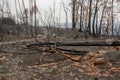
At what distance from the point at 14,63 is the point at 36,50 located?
6.22ft

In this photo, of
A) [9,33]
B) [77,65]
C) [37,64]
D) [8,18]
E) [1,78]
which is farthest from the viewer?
[8,18]

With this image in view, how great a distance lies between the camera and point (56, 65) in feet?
32.1

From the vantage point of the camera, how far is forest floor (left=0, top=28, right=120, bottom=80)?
27.5ft

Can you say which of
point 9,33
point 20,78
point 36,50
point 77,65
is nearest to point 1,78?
point 20,78

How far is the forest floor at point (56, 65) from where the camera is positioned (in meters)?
8.39

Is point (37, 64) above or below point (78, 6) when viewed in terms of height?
below

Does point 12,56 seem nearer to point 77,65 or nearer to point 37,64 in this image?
point 37,64

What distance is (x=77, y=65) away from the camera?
9.55 metres

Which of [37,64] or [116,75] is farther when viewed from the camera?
[37,64]

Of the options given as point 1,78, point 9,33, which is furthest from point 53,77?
point 9,33

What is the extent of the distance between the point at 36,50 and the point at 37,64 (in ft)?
6.24

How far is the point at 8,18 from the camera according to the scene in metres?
35.8

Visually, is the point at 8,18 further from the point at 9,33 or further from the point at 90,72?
the point at 90,72

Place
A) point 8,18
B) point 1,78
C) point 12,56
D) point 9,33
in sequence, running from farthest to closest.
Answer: point 8,18 < point 9,33 < point 12,56 < point 1,78
